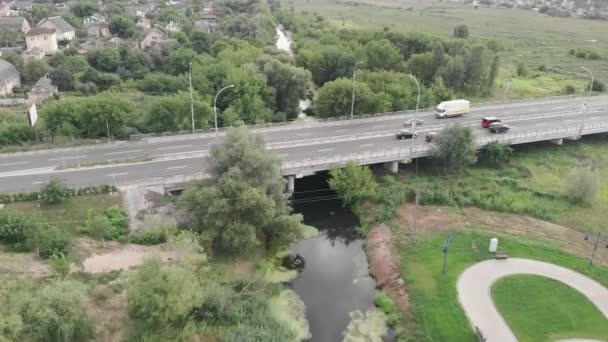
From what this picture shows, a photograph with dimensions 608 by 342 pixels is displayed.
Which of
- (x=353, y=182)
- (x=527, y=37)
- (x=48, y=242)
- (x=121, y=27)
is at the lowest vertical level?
(x=48, y=242)

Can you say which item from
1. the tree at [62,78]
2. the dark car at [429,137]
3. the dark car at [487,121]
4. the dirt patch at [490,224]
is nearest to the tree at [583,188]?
the dirt patch at [490,224]

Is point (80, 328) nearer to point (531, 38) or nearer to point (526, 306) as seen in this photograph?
point (526, 306)

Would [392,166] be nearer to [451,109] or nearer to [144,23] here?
[451,109]

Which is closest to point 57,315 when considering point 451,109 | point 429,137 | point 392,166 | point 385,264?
point 385,264

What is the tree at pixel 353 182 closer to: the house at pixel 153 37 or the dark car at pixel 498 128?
the dark car at pixel 498 128

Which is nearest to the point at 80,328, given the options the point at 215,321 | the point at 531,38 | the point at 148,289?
the point at 148,289
